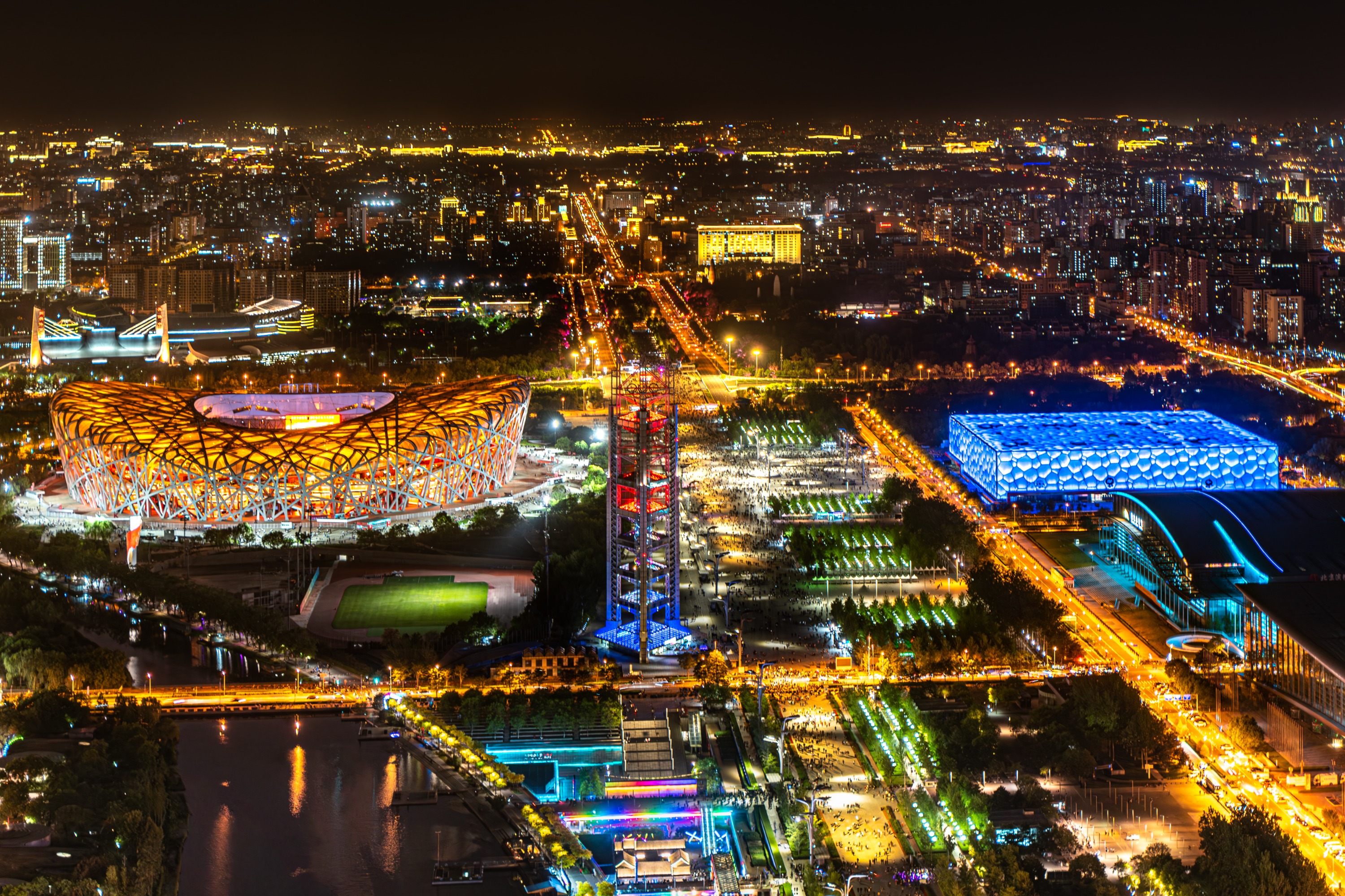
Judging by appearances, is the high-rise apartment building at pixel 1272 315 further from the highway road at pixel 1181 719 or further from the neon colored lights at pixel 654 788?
the neon colored lights at pixel 654 788

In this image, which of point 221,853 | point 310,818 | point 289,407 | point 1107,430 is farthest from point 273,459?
point 1107,430

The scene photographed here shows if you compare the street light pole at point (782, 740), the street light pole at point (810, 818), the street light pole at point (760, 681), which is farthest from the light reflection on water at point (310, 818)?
the street light pole at point (760, 681)

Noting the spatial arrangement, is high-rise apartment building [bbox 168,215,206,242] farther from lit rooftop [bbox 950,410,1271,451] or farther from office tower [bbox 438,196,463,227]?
lit rooftop [bbox 950,410,1271,451]

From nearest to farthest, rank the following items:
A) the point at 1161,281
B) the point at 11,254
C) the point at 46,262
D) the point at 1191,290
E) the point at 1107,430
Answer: the point at 1107,430 → the point at 1191,290 → the point at 46,262 → the point at 11,254 → the point at 1161,281

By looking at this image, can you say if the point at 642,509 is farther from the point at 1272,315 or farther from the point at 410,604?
the point at 1272,315

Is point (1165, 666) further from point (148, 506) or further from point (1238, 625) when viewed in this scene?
point (148, 506)

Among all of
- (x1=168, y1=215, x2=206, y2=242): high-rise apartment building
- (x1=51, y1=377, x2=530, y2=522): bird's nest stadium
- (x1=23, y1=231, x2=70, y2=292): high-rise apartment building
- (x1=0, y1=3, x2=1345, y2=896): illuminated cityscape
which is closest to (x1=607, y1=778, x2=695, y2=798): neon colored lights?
(x1=0, y1=3, x2=1345, y2=896): illuminated cityscape

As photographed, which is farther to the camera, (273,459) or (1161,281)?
(1161,281)

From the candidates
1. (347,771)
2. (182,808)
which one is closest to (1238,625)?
(347,771)
